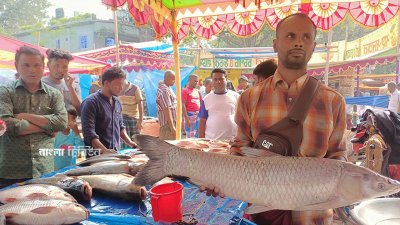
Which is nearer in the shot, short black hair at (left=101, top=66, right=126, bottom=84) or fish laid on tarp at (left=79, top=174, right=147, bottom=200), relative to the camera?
fish laid on tarp at (left=79, top=174, right=147, bottom=200)

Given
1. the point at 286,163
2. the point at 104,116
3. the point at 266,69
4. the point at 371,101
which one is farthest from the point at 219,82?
the point at 371,101

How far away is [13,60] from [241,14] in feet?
22.2

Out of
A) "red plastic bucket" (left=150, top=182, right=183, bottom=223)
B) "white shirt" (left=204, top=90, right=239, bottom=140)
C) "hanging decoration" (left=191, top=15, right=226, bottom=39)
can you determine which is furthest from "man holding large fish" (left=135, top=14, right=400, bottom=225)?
"hanging decoration" (left=191, top=15, right=226, bottom=39)

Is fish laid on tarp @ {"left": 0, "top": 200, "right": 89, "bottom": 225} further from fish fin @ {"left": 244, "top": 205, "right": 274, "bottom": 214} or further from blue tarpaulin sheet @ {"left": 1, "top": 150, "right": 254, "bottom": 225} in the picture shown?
fish fin @ {"left": 244, "top": 205, "right": 274, "bottom": 214}

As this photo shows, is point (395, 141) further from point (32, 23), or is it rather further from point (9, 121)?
point (32, 23)

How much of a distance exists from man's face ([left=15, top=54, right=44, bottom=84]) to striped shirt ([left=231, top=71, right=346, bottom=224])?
2055 mm

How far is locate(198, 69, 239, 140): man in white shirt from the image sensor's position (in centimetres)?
466

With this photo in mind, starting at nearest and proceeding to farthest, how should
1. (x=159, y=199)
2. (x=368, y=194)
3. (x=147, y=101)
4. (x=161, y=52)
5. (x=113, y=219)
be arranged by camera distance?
(x=368, y=194) < (x=159, y=199) < (x=113, y=219) < (x=147, y=101) < (x=161, y=52)

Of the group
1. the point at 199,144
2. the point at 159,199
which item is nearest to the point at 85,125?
the point at 199,144

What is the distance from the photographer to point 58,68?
400 centimetres

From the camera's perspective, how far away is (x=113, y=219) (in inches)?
70.5

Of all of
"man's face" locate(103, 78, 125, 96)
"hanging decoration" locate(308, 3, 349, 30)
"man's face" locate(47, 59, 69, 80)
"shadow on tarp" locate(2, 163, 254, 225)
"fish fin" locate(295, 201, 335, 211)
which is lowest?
"shadow on tarp" locate(2, 163, 254, 225)

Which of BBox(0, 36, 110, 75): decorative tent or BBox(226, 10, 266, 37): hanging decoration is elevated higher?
BBox(226, 10, 266, 37): hanging decoration

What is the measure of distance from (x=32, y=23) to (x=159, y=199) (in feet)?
146
